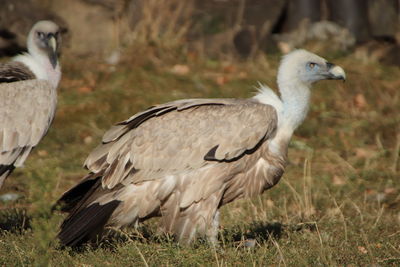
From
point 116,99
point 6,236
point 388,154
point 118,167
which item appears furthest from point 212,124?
point 116,99

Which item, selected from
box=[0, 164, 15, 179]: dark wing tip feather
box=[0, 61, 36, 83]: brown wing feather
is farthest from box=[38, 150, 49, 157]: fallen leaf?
box=[0, 164, 15, 179]: dark wing tip feather

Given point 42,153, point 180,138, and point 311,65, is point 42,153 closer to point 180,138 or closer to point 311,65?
point 180,138

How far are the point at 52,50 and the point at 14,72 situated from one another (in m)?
0.55

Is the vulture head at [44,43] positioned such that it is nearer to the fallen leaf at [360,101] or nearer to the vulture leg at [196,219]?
the vulture leg at [196,219]

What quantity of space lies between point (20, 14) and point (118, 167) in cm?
631

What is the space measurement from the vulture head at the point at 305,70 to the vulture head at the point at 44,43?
1.97 meters

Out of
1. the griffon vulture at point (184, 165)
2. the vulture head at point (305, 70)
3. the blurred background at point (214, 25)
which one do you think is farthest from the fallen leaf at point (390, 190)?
the blurred background at point (214, 25)

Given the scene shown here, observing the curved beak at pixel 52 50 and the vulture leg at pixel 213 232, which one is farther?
the curved beak at pixel 52 50

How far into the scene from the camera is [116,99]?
9.93 meters

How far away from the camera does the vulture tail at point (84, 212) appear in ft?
16.7

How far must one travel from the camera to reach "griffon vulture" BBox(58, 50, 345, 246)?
5.29 m

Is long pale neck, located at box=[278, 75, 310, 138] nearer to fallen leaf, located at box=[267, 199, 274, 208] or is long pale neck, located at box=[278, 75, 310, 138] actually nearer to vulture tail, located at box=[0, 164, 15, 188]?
fallen leaf, located at box=[267, 199, 274, 208]

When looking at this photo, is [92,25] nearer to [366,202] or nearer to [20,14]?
[20,14]

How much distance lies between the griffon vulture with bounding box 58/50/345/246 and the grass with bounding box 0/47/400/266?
197 mm
